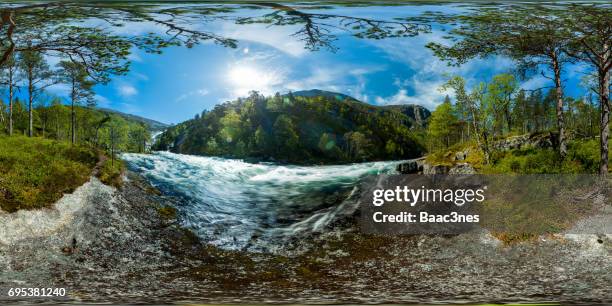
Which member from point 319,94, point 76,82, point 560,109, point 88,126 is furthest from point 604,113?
point 76,82

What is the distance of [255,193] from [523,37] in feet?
8.00

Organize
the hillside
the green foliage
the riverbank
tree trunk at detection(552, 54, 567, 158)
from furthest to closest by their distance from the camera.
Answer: tree trunk at detection(552, 54, 567, 158)
the green foliage
the hillside
the riverbank

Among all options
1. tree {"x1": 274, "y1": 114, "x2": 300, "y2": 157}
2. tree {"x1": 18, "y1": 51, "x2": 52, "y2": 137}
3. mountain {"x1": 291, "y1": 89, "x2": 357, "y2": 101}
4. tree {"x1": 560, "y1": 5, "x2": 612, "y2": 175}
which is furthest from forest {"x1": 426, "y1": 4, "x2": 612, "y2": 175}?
tree {"x1": 18, "y1": 51, "x2": 52, "y2": 137}

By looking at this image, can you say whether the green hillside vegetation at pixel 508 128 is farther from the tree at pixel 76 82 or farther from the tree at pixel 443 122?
the tree at pixel 76 82

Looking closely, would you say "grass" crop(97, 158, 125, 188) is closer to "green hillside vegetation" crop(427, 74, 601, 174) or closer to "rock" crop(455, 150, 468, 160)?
"green hillside vegetation" crop(427, 74, 601, 174)

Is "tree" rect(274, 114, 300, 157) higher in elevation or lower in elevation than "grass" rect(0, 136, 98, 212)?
higher

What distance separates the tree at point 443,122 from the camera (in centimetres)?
408

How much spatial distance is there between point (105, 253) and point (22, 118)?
4.08ft

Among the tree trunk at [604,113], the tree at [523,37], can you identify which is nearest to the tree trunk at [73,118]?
the tree at [523,37]

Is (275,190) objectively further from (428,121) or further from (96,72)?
(96,72)

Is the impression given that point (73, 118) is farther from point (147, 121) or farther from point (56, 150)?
point (147, 121)

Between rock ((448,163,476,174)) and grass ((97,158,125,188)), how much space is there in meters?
2.48
